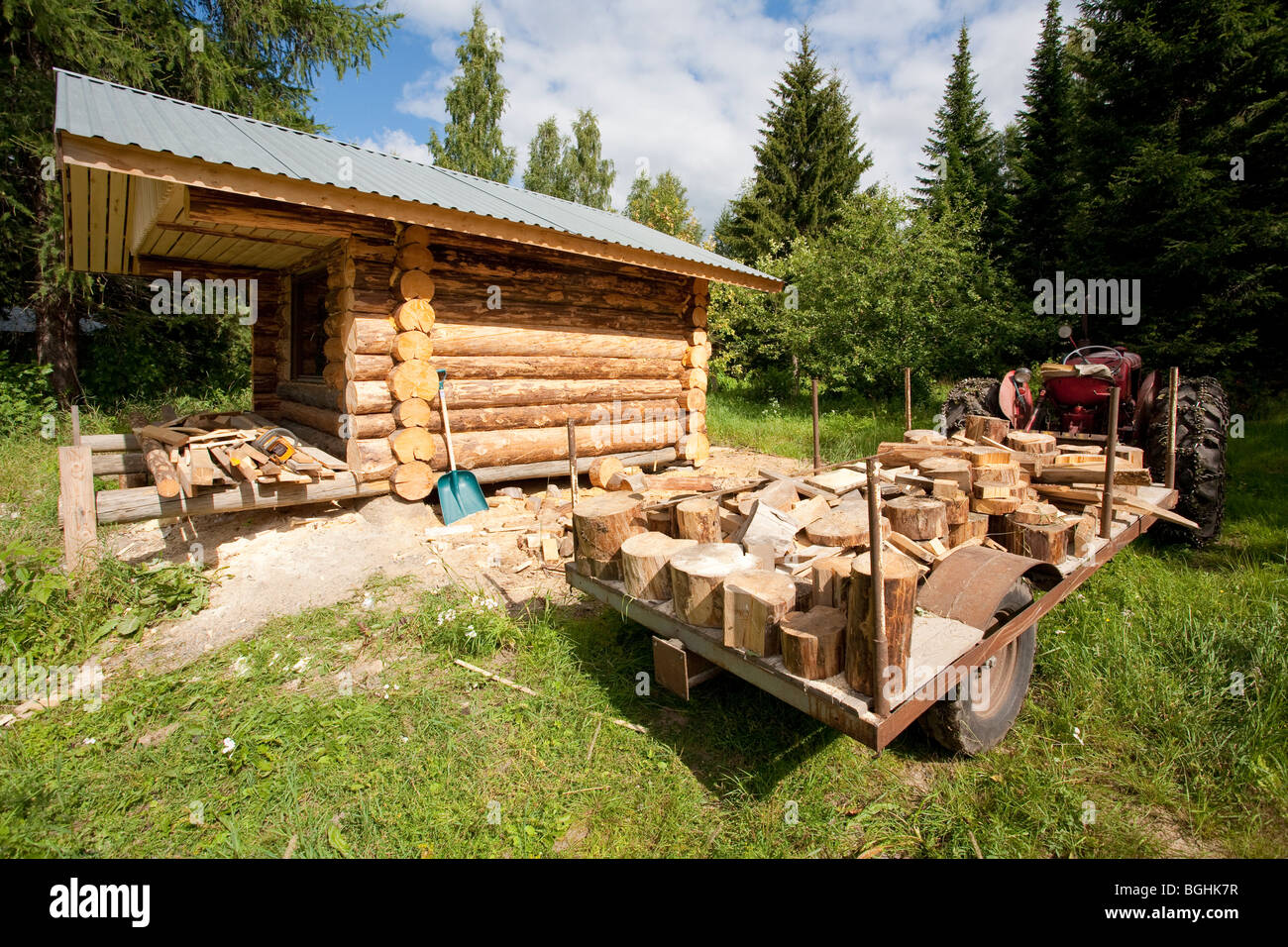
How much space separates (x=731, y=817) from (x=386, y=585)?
11.0 feet

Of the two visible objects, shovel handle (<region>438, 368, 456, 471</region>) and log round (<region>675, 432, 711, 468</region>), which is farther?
log round (<region>675, 432, 711, 468</region>)

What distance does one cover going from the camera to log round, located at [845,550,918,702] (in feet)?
6.72

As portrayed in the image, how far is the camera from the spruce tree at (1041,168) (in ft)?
56.1

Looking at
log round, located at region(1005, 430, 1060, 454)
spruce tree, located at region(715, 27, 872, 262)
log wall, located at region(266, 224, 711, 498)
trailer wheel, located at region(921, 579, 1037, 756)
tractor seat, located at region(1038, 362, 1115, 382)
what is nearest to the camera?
trailer wheel, located at region(921, 579, 1037, 756)

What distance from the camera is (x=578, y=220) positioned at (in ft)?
26.3

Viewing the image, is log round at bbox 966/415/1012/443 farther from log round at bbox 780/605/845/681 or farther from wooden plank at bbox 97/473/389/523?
wooden plank at bbox 97/473/389/523

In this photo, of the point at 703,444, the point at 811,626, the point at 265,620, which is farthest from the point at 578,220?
the point at 811,626

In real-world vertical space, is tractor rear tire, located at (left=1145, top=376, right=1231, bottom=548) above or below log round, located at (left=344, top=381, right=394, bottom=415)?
below

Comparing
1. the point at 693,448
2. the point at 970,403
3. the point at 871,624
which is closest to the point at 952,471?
the point at 871,624

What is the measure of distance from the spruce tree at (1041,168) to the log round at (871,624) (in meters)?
18.4

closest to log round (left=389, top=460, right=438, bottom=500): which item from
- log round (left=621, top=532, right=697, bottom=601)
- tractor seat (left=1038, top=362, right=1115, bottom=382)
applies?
log round (left=621, top=532, right=697, bottom=601)

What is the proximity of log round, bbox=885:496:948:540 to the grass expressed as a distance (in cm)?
108

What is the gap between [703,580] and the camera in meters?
2.60

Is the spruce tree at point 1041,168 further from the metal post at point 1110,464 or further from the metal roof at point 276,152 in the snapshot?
the metal post at point 1110,464
